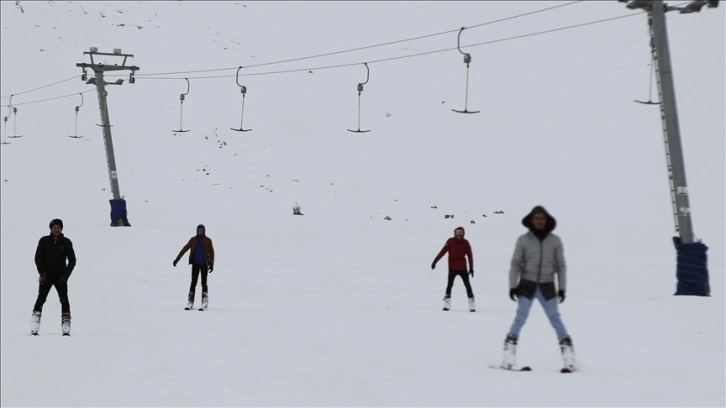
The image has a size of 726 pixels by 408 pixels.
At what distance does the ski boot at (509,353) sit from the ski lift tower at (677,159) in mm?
7939

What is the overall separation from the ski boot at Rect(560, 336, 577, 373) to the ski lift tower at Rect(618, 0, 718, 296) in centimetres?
776

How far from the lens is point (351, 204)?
3950cm

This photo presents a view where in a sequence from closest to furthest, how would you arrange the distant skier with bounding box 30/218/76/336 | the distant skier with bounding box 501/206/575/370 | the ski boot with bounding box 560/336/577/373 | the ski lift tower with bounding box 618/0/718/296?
the distant skier with bounding box 501/206/575/370 < the ski boot with bounding box 560/336/577/373 < the distant skier with bounding box 30/218/76/336 < the ski lift tower with bounding box 618/0/718/296

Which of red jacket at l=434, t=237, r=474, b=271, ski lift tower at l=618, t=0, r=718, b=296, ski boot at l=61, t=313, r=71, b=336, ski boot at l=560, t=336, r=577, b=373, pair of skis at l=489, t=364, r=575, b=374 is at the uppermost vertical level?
ski lift tower at l=618, t=0, r=718, b=296

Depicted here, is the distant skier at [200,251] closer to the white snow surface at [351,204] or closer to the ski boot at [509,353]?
the white snow surface at [351,204]

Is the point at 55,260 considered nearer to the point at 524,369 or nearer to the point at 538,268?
the point at 524,369

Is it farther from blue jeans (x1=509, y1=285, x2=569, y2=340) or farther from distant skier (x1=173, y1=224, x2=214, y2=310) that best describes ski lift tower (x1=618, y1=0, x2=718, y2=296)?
distant skier (x1=173, y1=224, x2=214, y2=310)

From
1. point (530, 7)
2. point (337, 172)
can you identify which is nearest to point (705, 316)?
point (337, 172)

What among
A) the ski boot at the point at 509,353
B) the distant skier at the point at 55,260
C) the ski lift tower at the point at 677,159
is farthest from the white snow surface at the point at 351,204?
the distant skier at the point at 55,260

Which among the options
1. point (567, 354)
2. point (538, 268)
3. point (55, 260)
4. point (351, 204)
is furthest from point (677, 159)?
point (351, 204)

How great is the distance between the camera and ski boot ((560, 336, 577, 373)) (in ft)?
29.2

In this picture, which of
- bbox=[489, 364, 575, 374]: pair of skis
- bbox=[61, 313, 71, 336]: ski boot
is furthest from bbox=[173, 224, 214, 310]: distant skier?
bbox=[489, 364, 575, 374]: pair of skis

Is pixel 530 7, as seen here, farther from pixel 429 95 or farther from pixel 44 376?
pixel 44 376

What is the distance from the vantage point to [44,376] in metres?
10.2
